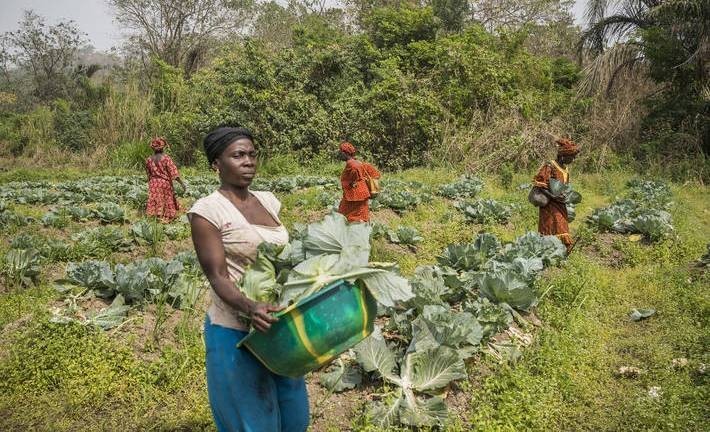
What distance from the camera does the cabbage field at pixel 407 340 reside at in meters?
2.99

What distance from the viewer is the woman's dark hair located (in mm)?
2016

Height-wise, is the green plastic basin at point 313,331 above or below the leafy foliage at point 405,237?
above

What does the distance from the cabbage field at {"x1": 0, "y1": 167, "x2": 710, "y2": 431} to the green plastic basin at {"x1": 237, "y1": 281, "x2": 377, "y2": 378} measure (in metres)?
0.08

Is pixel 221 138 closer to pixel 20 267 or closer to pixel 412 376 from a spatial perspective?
pixel 412 376

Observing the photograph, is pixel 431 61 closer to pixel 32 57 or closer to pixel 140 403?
pixel 140 403

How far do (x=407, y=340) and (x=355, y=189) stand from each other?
10.5ft

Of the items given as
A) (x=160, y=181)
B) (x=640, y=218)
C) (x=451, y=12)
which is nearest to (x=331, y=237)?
(x=640, y=218)

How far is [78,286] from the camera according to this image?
4551 mm

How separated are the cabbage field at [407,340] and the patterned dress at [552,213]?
201mm

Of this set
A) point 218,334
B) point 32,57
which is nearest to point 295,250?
point 218,334

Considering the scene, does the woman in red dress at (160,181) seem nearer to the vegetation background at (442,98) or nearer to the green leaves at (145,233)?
the green leaves at (145,233)

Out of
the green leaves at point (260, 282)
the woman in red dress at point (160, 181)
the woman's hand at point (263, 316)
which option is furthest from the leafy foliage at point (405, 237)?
the woman's hand at point (263, 316)

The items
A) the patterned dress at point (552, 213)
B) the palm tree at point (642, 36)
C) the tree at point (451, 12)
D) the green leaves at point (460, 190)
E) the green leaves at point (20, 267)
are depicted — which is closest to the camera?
the green leaves at point (20, 267)

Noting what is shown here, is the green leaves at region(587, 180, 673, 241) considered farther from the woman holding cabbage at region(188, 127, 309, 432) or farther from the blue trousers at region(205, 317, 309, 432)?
the blue trousers at region(205, 317, 309, 432)
